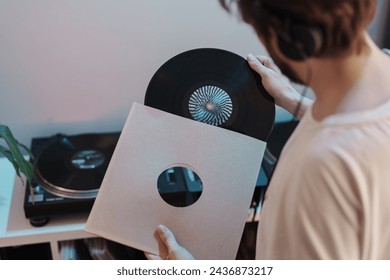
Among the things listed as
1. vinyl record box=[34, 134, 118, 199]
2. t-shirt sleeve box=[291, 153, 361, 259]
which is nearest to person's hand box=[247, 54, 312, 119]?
t-shirt sleeve box=[291, 153, 361, 259]

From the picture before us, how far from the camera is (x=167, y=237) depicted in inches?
30.1

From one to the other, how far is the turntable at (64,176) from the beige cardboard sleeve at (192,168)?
407 millimetres

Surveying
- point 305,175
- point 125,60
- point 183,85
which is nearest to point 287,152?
point 305,175

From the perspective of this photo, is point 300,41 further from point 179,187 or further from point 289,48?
point 179,187

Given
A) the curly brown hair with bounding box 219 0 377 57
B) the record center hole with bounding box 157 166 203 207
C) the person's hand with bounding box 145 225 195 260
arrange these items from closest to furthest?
the curly brown hair with bounding box 219 0 377 57
the person's hand with bounding box 145 225 195 260
the record center hole with bounding box 157 166 203 207

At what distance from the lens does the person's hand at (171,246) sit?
75cm

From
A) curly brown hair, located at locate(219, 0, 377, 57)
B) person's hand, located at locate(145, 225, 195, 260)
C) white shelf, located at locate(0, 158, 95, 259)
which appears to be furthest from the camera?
white shelf, located at locate(0, 158, 95, 259)

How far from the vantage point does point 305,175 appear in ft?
1.58

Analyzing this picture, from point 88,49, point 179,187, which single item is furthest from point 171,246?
point 88,49

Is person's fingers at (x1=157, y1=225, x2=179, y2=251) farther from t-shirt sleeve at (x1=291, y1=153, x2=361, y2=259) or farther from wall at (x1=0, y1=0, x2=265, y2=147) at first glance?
wall at (x1=0, y1=0, x2=265, y2=147)

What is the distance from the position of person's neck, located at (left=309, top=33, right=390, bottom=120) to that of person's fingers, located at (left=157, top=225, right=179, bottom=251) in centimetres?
36

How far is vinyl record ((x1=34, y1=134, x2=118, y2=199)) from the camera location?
1.16 metres
